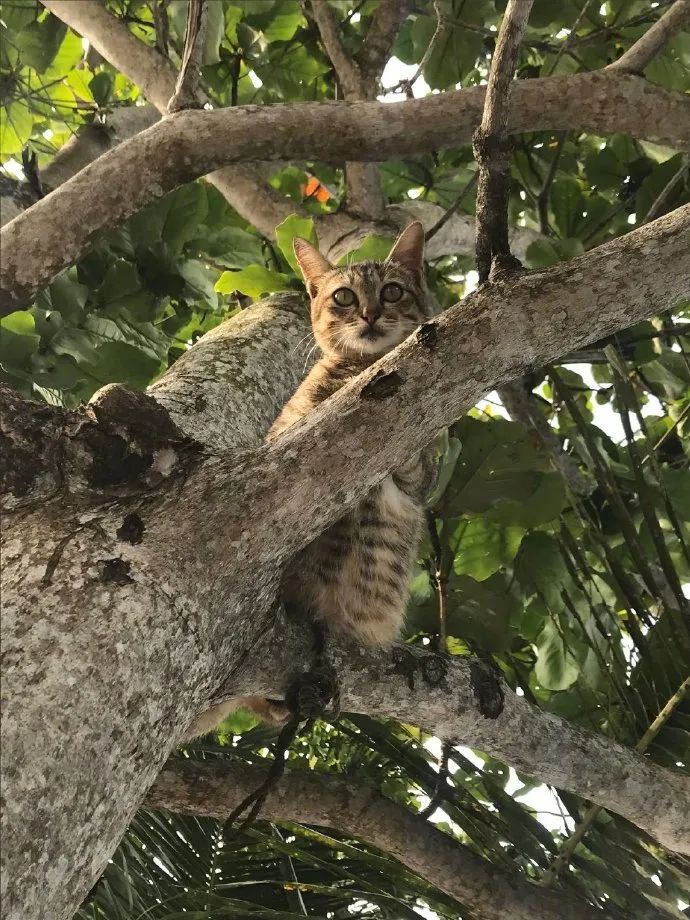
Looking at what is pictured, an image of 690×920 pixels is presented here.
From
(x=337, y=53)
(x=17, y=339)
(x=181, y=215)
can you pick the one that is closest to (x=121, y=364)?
(x=17, y=339)

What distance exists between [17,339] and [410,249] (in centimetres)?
104

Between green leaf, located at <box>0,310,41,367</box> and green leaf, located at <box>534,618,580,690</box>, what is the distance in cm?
148

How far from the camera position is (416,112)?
5.38ft

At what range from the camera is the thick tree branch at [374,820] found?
134 centimetres

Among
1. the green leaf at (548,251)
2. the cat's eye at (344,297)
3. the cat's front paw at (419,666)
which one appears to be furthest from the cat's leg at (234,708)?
the green leaf at (548,251)

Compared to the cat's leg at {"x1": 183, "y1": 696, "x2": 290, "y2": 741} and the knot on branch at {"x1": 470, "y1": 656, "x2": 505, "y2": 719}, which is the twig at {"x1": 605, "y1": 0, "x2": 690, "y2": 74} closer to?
the knot on branch at {"x1": 470, "y1": 656, "x2": 505, "y2": 719}

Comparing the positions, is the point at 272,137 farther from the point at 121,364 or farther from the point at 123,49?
the point at 123,49

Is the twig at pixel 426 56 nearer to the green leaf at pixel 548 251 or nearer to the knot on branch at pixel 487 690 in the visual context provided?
the green leaf at pixel 548 251

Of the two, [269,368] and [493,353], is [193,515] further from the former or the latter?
[269,368]

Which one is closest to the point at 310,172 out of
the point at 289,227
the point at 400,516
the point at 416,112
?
the point at 289,227

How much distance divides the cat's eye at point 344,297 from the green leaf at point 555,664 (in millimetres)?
1040

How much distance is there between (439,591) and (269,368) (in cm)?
65

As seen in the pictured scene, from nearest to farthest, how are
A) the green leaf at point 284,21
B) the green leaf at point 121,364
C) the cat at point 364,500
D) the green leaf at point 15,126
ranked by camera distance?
the cat at point 364,500 < the green leaf at point 121,364 < the green leaf at point 284,21 < the green leaf at point 15,126

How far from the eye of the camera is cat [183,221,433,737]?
1.42m
